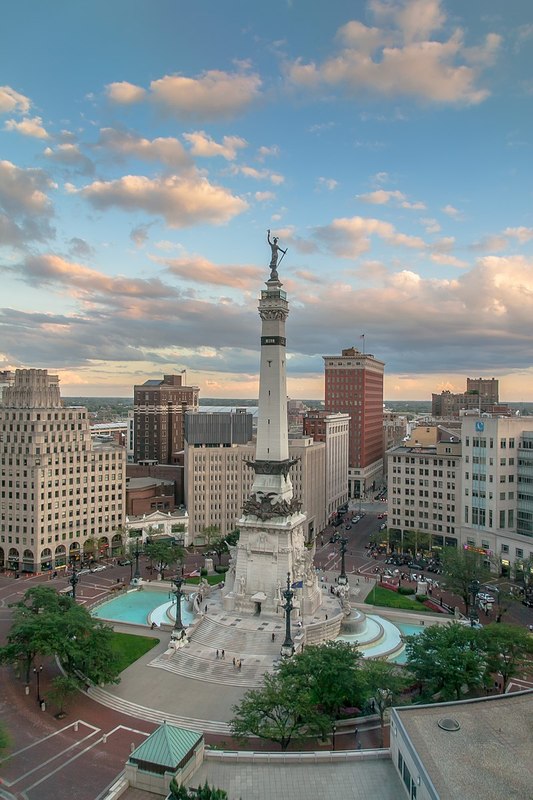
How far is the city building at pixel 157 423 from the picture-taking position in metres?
170

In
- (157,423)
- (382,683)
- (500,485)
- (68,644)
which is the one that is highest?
(157,423)

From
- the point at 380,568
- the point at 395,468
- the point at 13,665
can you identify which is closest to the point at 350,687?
the point at 13,665

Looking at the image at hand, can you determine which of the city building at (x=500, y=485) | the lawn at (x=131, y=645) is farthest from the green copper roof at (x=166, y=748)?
the city building at (x=500, y=485)

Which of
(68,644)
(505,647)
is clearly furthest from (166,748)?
(505,647)

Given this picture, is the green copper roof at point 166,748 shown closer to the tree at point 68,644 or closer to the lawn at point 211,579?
the tree at point 68,644

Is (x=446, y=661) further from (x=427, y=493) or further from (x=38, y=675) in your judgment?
(x=427, y=493)

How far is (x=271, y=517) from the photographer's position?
233ft

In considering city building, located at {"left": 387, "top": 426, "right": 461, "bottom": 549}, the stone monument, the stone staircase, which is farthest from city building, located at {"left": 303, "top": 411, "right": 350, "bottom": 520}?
the stone staircase

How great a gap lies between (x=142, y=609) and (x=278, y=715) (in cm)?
3918

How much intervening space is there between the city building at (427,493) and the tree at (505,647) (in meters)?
59.3

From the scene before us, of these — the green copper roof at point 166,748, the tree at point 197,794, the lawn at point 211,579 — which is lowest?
the lawn at point 211,579

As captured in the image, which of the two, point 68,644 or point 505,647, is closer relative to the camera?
point 505,647

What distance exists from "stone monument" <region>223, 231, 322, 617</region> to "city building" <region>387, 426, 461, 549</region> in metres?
45.8

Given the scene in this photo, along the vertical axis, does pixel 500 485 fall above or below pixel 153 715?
above
